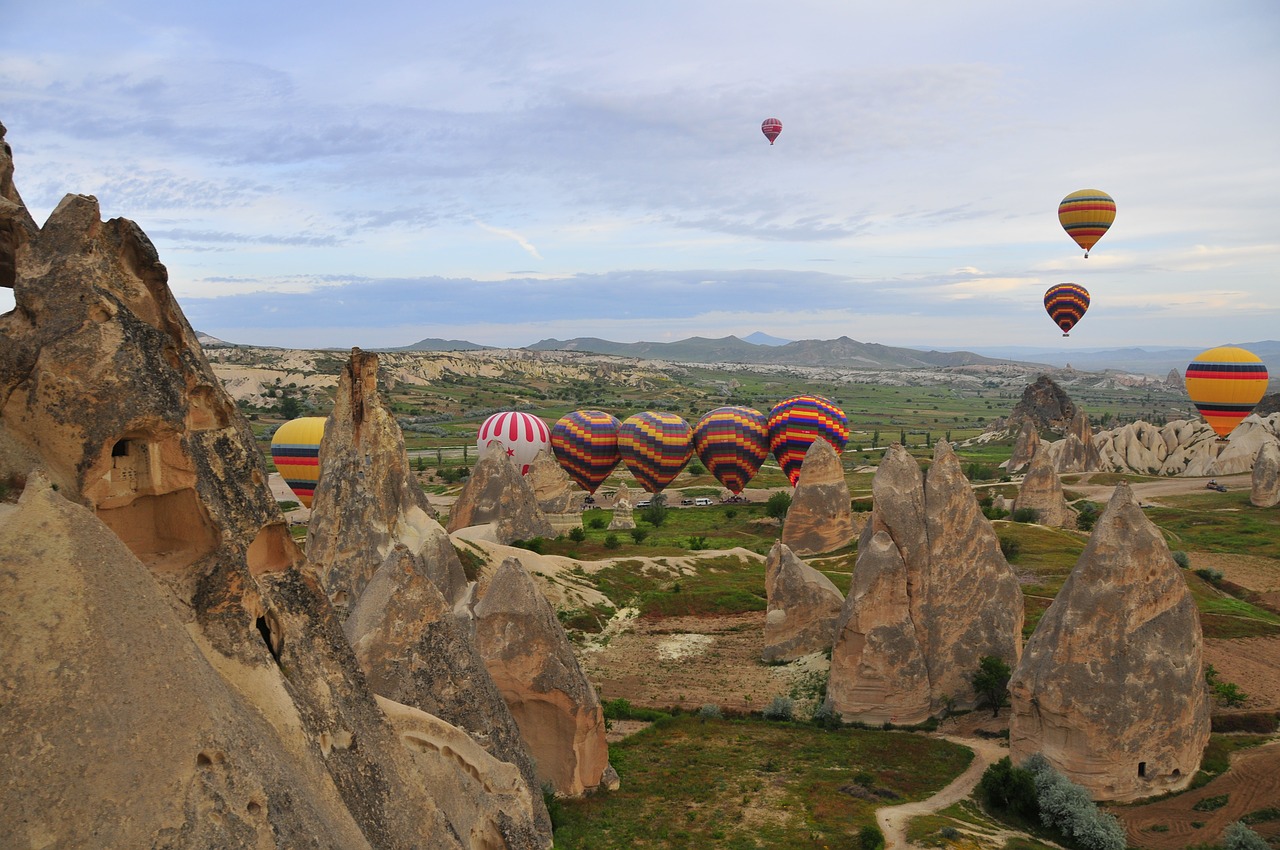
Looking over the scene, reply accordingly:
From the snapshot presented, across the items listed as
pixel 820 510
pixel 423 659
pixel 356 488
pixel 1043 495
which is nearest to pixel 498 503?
pixel 820 510

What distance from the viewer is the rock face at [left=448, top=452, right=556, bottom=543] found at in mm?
45812

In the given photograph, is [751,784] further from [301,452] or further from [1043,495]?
[1043,495]

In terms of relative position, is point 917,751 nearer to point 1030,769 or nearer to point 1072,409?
point 1030,769

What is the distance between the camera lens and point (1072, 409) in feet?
371

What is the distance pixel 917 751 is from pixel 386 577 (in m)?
14.7

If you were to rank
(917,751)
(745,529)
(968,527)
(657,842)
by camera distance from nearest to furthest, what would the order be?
(657,842) < (917,751) < (968,527) < (745,529)

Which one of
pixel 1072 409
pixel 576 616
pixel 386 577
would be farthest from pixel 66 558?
pixel 1072 409

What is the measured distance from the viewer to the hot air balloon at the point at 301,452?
4700 centimetres

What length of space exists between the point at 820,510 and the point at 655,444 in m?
17.4

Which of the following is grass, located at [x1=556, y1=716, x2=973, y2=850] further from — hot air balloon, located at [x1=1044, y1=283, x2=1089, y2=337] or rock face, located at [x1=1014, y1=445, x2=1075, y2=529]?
hot air balloon, located at [x1=1044, y1=283, x2=1089, y2=337]

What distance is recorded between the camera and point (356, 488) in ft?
90.5

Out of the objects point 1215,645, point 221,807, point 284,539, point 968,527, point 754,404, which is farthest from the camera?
point 754,404

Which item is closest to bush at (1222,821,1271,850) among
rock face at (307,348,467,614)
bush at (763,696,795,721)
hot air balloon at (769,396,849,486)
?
bush at (763,696,795,721)

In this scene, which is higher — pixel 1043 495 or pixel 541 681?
pixel 541 681
